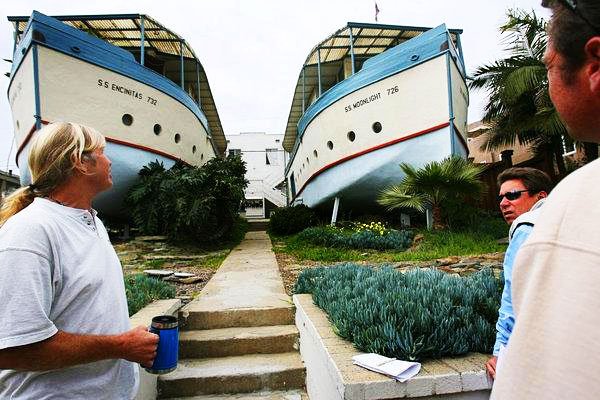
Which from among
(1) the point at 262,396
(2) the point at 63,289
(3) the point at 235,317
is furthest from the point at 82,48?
(2) the point at 63,289

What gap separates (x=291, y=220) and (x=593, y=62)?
13.1 metres

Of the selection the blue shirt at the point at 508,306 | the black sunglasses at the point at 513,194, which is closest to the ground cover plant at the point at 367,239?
the black sunglasses at the point at 513,194

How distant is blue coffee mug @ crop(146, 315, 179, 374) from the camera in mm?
1585

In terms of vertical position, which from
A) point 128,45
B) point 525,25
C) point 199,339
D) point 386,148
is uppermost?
point 525,25

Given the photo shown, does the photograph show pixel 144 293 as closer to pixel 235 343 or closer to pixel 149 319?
pixel 149 319

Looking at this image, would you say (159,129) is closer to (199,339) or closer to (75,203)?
(199,339)

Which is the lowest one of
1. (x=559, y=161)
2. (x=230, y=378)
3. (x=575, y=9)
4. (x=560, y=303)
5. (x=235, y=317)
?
(x=230, y=378)

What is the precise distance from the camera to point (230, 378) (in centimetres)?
336

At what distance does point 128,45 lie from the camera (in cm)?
1220

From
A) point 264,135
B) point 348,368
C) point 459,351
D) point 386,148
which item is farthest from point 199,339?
point 264,135

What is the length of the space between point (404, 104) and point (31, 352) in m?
10.2

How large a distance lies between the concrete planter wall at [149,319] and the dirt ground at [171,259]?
161 centimetres

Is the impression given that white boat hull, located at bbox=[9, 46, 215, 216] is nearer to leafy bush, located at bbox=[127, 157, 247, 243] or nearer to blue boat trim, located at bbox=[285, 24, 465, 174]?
leafy bush, located at bbox=[127, 157, 247, 243]

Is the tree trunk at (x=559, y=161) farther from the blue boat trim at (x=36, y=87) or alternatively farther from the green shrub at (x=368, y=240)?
the blue boat trim at (x=36, y=87)
